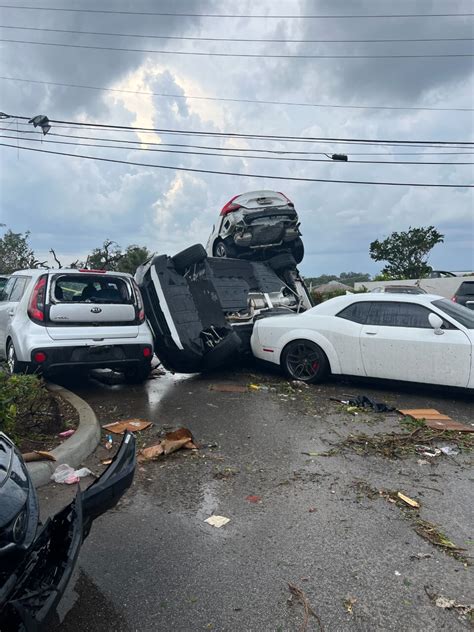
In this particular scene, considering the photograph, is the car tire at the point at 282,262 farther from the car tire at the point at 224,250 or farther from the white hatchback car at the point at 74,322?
the white hatchback car at the point at 74,322

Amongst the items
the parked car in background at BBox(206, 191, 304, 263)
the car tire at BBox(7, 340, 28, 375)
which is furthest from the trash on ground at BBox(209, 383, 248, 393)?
the parked car in background at BBox(206, 191, 304, 263)

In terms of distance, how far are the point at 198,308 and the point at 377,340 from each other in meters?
2.74

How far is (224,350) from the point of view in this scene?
7.29m

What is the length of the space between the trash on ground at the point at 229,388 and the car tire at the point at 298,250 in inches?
156

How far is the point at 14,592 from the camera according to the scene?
5.85ft

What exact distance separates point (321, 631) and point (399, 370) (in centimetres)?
465

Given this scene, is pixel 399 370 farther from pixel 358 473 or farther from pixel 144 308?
pixel 144 308

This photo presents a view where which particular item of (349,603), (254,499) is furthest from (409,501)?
(349,603)

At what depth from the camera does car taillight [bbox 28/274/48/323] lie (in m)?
6.12

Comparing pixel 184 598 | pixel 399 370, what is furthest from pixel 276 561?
pixel 399 370

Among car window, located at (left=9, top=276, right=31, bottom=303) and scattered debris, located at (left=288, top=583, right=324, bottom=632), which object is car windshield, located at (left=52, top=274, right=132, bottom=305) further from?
scattered debris, located at (left=288, top=583, right=324, bottom=632)

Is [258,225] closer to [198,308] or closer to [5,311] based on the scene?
[198,308]

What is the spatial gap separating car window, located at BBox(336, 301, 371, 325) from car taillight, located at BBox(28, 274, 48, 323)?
406cm

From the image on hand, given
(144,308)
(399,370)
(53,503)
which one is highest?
(144,308)
